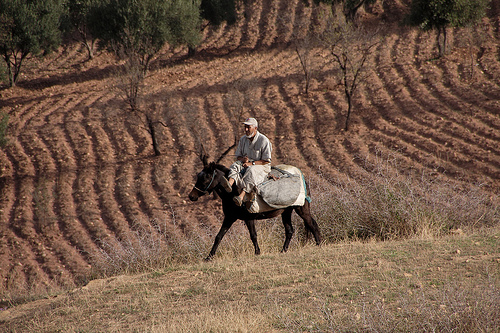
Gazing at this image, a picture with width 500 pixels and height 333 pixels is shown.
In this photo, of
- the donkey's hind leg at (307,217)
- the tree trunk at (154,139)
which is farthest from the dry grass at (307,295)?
the tree trunk at (154,139)

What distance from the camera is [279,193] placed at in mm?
7746

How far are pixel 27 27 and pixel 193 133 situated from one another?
13231 millimetres

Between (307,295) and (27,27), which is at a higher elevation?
(27,27)

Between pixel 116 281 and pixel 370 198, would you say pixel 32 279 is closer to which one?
pixel 116 281

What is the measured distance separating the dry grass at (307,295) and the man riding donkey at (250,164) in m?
1.16

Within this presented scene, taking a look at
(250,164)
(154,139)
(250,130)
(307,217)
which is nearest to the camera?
(250,130)

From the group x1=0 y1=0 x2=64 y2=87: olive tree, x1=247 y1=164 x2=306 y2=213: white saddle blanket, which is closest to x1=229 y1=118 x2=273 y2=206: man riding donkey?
x1=247 y1=164 x2=306 y2=213: white saddle blanket

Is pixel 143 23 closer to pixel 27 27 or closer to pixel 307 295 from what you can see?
pixel 27 27

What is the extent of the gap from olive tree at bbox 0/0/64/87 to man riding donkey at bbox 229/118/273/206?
78.2 ft

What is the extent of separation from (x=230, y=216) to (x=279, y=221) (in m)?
2.59

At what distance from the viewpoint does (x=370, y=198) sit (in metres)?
9.56

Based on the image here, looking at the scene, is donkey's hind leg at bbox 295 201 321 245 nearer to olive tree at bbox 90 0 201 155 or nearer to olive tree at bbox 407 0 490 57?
olive tree at bbox 90 0 201 155

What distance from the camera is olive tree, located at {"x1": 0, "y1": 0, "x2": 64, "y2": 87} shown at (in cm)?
2636

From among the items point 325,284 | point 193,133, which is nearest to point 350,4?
point 193,133
